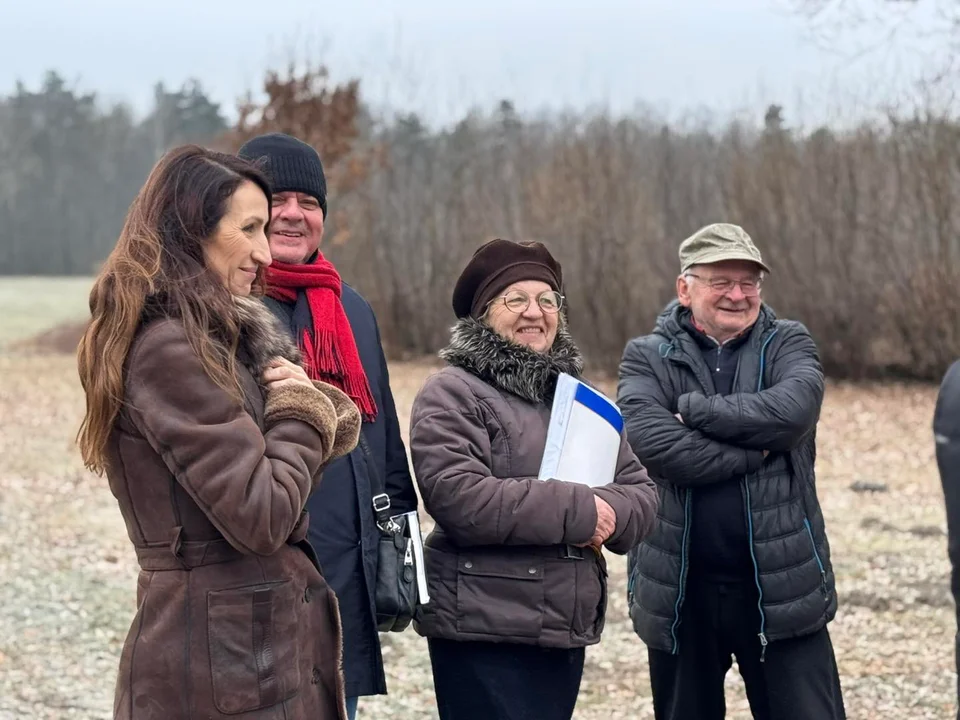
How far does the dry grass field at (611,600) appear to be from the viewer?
5477 mm

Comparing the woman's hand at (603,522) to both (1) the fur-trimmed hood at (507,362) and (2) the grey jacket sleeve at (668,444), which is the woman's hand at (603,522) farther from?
(2) the grey jacket sleeve at (668,444)

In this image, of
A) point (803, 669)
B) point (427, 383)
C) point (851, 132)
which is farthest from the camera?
point (851, 132)

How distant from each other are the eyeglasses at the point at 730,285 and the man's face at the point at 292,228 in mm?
1457

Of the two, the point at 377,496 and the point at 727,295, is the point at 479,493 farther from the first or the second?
the point at 727,295

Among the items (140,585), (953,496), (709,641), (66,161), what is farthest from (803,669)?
(66,161)

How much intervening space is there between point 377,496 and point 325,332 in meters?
0.51

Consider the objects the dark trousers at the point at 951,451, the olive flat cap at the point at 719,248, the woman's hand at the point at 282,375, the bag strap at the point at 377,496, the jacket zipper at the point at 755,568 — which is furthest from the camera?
the olive flat cap at the point at 719,248

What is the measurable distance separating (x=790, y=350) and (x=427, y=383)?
4.83ft

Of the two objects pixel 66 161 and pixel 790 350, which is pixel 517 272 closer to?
pixel 790 350

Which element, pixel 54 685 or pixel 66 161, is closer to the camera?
pixel 54 685

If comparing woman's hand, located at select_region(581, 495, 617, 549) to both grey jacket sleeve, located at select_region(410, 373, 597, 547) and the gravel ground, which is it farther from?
the gravel ground

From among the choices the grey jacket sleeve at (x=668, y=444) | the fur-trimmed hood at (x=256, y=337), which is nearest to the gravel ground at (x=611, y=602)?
the grey jacket sleeve at (x=668, y=444)

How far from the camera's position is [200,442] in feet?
7.39

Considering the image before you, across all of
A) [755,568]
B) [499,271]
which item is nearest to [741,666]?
[755,568]
